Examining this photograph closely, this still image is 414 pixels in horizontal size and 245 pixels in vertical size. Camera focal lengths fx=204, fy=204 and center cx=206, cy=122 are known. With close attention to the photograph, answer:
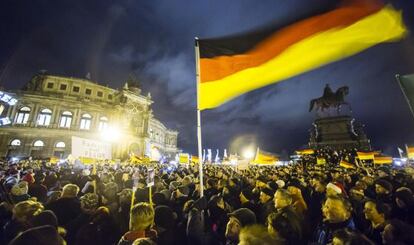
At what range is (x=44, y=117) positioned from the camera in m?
41.4

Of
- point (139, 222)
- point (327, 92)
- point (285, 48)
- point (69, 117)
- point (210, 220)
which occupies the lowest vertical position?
point (210, 220)

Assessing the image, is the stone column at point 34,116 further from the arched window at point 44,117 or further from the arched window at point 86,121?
the arched window at point 86,121

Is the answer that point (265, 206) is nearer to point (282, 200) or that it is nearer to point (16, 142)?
point (282, 200)

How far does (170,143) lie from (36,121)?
167 feet

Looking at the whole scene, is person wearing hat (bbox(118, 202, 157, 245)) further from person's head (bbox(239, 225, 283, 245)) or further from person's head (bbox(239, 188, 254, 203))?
person's head (bbox(239, 188, 254, 203))

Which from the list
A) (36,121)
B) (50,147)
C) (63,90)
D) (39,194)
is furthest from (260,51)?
(63,90)

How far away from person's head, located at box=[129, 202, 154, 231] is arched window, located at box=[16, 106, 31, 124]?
50.3 metres

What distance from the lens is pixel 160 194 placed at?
16.5 feet

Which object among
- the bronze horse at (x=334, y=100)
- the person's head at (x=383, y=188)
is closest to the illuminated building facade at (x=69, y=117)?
the bronze horse at (x=334, y=100)

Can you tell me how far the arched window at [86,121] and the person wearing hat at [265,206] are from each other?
1933 inches

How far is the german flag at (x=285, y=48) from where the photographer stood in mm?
4125

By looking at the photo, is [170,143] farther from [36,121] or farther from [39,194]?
[39,194]

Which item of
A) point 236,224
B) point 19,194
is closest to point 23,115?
point 19,194

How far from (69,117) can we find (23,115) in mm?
7526
